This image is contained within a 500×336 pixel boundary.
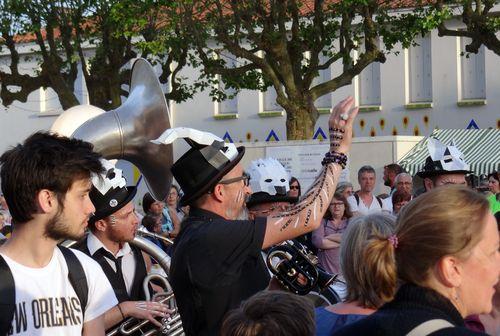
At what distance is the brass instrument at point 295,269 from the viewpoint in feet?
16.0

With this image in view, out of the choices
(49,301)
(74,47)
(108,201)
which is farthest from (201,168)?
(74,47)

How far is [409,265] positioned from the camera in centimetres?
315

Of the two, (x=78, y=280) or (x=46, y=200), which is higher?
(x=46, y=200)

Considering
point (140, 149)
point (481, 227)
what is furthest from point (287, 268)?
point (140, 149)

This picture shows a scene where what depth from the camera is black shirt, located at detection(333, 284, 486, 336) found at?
2877 mm

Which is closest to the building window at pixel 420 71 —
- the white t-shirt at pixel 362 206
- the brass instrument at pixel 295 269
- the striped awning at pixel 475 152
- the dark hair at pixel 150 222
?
the striped awning at pixel 475 152

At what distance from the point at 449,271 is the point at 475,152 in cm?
2005

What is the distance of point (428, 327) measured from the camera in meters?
2.84

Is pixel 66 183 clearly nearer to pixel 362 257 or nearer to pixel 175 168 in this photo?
pixel 175 168

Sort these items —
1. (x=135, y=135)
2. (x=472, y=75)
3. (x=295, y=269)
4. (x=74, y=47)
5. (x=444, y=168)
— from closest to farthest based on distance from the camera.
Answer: (x=295, y=269) → (x=135, y=135) → (x=444, y=168) → (x=74, y=47) → (x=472, y=75)

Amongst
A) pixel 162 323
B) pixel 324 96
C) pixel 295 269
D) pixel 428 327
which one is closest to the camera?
pixel 428 327

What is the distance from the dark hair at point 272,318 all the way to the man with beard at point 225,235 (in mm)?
1009

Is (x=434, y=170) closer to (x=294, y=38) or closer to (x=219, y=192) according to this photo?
(x=219, y=192)

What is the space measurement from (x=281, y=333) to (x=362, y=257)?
0.44 m
